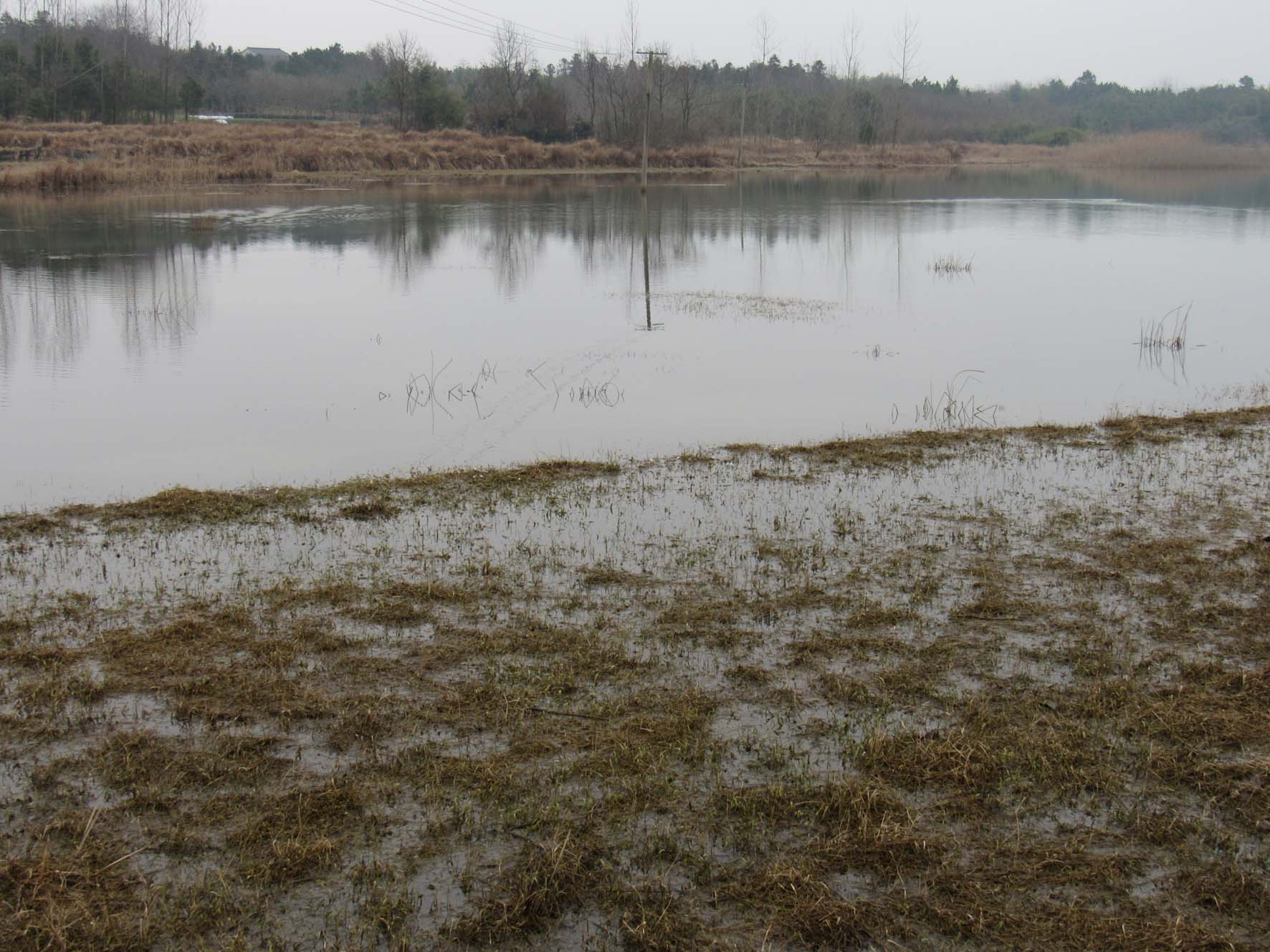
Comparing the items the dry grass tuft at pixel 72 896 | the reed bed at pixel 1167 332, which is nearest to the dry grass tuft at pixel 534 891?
the dry grass tuft at pixel 72 896

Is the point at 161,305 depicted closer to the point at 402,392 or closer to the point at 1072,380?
the point at 402,392

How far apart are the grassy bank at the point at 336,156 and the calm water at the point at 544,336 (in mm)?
11826

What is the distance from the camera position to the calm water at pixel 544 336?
945cm

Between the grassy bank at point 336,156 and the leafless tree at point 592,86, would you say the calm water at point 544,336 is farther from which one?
the leafless tree at point 592,86

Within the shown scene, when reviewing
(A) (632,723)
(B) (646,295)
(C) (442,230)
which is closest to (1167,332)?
(B) (646,295)

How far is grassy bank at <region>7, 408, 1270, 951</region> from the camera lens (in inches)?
134

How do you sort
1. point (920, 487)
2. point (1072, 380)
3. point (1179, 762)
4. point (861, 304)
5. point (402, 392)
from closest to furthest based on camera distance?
point (1179, 762), point (920, 487), point (402, 392), point (1072, 380), point (861, 304)

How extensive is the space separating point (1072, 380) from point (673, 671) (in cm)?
855

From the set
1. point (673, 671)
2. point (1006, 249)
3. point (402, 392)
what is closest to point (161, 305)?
point (402, 392)

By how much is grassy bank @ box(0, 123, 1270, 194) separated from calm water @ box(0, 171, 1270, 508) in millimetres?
11826

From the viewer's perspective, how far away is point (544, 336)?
13914 mm

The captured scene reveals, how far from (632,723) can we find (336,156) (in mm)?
48754

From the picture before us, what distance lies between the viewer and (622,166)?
5972cm

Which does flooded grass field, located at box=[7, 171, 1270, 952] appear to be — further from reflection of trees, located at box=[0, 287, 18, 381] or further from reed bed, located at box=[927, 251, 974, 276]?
reed bed, located at box=[927, 251, 974, 276]
